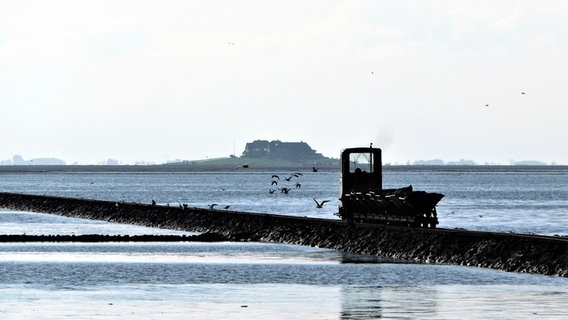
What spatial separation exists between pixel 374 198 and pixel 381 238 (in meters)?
7.00

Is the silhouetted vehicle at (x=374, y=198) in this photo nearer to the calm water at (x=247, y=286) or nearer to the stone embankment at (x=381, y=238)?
the stone embankment at (x=381, y=238)

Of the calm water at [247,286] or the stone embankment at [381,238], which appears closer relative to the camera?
the calm water at [247,286]

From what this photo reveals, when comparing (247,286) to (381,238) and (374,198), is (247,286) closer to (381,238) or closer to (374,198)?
(381,238)

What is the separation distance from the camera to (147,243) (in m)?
63.3

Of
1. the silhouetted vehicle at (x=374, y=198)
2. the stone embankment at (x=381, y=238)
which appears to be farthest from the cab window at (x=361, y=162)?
the stone embankment at (x=381, y=238)

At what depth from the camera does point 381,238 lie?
5616 centimetres

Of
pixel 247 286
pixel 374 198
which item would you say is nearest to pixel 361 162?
pixel 374 198

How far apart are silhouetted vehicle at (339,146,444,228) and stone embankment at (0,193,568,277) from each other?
1.78m

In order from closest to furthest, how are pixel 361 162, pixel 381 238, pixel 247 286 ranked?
pixel 247 286 → pixel 381 238 → pixel 361 162

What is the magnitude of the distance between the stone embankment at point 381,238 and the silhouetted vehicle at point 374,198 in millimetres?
1780

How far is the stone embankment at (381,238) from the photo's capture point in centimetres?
4400

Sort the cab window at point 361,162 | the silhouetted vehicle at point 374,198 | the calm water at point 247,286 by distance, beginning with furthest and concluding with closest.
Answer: the cab window at point 361,162, the silhouetted vehicle at point 374,198, the calm water at point 247,286

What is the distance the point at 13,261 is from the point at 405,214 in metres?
19.6

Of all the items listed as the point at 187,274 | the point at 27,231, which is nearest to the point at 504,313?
the point at 187,274
